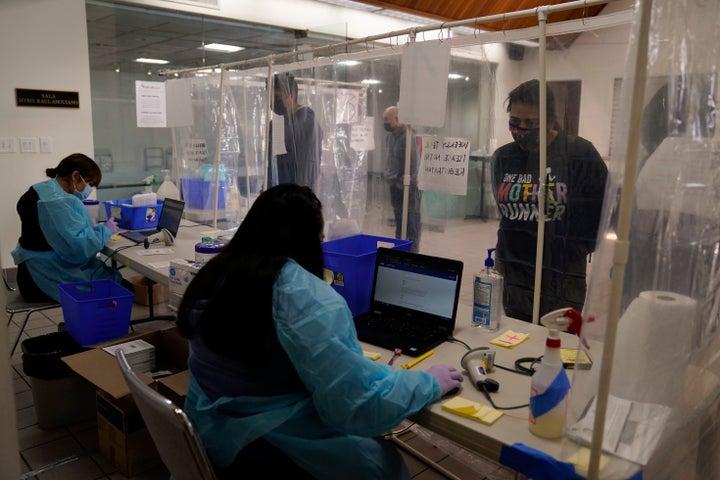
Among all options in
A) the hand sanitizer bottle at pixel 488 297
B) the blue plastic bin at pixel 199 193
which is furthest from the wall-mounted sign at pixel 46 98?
the hand sanitizer bottle at pixel 488 297

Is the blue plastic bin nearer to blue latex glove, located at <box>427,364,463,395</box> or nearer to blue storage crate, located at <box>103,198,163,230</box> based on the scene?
blue storage crate, located at <box>103,198,163,230</box>

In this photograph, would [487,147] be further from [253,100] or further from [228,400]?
[253,100]

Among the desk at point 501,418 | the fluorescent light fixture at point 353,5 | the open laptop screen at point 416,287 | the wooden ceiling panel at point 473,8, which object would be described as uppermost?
the fluorescent light fixture at point 353,5

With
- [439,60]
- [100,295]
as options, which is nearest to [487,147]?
[439,60]

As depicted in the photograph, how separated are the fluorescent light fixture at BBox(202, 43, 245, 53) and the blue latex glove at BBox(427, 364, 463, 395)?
5.46 meters

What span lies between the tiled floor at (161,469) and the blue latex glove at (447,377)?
0.75 m

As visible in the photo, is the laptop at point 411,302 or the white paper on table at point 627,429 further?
the laptop at point 411,302

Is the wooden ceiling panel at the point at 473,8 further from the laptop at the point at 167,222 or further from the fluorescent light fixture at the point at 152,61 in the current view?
the laptop at the point at 167,222

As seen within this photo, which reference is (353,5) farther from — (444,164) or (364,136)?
(444,164)

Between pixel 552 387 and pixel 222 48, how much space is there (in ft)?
19.2

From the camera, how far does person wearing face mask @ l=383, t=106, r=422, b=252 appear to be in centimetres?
304

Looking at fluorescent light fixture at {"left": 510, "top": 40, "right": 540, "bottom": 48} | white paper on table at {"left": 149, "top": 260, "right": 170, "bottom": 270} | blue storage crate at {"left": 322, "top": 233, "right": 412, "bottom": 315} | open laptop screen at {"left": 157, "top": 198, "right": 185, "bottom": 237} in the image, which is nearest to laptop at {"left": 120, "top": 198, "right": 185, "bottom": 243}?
open laptop screen at {"left": 157, "top": 198, "right": 185, "bottom": 237}

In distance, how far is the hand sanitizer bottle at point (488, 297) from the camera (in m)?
1.78

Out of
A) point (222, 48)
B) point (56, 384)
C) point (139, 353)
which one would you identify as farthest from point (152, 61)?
point (139, 353)
